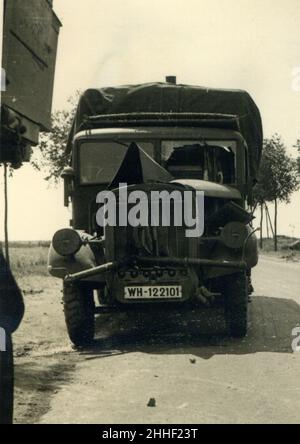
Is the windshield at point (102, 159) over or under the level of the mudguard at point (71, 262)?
over

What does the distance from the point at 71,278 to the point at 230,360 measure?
6.23 ft

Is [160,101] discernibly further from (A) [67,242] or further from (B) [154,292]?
(B) [154,292]

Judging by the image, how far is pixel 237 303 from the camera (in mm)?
8094

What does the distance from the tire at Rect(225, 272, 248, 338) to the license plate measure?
0.70 meters

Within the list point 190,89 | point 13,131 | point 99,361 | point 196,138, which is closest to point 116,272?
point 99,361

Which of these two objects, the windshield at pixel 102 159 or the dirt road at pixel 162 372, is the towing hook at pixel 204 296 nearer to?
the dirt road at pixel 162 372

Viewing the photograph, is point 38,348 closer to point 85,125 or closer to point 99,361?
point 99,361

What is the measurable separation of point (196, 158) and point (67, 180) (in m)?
1.62

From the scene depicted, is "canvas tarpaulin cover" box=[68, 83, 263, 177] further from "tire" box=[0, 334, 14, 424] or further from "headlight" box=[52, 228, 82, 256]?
"tire" box=[0, 334, 14, 424]

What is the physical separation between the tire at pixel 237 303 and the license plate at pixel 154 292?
70 centimetres

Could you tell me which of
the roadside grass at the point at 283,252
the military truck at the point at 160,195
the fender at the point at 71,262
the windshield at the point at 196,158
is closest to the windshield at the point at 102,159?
the military truck at the point at 160,195

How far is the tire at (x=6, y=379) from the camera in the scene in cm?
348

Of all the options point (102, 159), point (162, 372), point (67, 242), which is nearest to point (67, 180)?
point (102, 159)

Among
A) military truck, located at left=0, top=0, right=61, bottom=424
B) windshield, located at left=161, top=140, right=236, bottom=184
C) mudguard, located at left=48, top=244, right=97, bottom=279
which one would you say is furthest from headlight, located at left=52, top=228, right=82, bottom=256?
military truck, located at left=0, top=0, right=61, bottom=424
